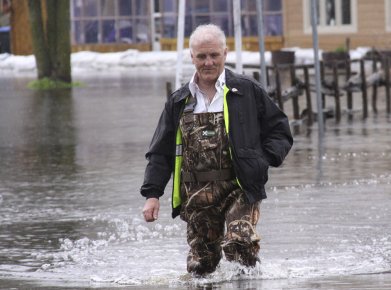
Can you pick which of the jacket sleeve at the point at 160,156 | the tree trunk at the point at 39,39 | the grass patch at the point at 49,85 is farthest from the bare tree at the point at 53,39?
the jacket sleeve at the point at 160,156

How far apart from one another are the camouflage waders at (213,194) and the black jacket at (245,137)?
0.09m

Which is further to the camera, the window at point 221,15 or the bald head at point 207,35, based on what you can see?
the window at point 221,15

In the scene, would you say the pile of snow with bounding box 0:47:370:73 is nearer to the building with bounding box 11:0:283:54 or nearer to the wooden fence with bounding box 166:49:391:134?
the building with bounding box 11:0:283:54

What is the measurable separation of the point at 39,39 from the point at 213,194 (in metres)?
32.1

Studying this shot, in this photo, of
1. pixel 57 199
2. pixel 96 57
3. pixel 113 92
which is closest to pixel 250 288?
pixel 57 199

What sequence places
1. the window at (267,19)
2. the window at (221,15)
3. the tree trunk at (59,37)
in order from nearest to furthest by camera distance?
the tree trunk at (59,37), the window at (267,19), the window at (221,15)

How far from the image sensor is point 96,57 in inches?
2282

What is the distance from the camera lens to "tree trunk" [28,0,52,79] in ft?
130

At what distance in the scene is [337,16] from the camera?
56.8 m

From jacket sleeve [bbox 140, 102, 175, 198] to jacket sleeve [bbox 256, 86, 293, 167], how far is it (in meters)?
0.53

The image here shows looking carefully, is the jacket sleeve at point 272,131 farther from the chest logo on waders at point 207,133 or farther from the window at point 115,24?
the window at point 115,24

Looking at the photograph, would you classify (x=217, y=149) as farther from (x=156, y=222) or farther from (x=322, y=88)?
(x=322, y=88)

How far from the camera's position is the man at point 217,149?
8141 millimetres

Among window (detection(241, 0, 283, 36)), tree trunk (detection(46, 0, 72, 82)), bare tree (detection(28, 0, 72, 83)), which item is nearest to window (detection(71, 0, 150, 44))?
window (detection(241, 0, 283, 36))
